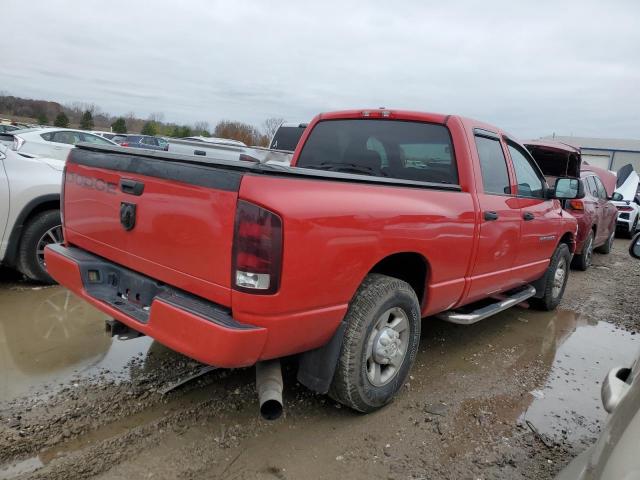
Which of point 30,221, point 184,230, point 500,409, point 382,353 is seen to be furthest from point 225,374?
point 30,221

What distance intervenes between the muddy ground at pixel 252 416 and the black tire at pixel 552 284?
43.4 inches

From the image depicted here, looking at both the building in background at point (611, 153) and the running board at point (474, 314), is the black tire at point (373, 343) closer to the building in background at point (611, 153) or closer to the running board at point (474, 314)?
the running board at point (474, 314)

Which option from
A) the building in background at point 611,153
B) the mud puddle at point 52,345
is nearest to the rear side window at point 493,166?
the mud puddle at point 52,345

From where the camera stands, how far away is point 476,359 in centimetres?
425

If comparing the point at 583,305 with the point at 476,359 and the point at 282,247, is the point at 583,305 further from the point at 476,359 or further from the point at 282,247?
the point at 282,247

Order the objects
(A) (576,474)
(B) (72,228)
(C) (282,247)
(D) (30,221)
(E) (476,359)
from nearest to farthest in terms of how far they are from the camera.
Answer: (A) (576,474)
(C) (282,247)
(B) (72,228)
(E) (476,359)
(D) (30,221)

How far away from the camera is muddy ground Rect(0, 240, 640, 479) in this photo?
2564 mm

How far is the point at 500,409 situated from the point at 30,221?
4.67 m

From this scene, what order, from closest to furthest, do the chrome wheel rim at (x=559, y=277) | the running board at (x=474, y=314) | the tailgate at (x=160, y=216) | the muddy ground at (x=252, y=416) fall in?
1. the tailgate at (x=160, y=216)
2. the muddy ground at (x=252, y=416)
3. the running board at (x=474, y=314)
4. the chrome wheel rim at (x=559, y=277)

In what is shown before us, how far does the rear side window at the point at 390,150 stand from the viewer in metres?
3.79

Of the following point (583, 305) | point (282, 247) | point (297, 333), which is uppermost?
point (282, 247)

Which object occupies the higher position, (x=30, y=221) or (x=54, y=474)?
(x=30, y=221)

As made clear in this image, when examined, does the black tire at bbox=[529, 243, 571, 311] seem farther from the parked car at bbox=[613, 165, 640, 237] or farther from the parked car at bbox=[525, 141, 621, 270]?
the parked car at bbox=[613, 165, 640, 237]

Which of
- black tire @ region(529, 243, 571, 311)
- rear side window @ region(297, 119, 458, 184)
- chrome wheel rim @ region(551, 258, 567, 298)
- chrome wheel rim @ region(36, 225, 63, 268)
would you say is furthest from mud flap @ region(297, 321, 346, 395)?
chrome wheel rim @ region(551, 258, 567, 298)
